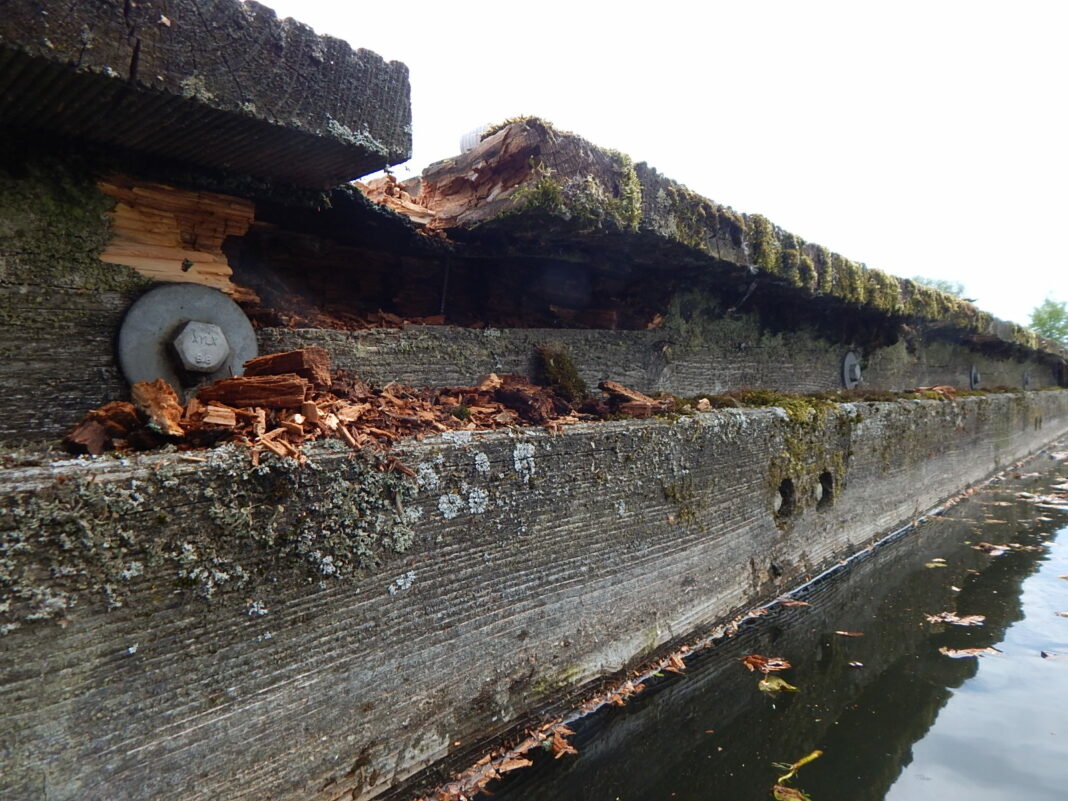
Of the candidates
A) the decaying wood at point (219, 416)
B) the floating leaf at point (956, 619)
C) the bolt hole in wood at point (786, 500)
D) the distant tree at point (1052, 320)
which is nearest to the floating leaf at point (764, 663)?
the bolt hole in wood at point (786, 500)

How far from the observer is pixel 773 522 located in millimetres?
3953

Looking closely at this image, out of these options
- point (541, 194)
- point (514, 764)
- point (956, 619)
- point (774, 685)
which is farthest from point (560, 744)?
point (956, 619)

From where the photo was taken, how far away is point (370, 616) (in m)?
1.98

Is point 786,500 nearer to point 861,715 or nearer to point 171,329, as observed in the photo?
point 861,715

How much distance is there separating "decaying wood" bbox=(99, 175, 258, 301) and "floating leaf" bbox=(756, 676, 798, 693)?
275cm

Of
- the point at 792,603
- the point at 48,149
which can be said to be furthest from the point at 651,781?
the point at 48,149

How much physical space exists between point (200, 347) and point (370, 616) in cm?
104

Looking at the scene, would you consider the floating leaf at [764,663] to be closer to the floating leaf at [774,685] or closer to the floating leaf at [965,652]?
the floating leaf at [774,685]

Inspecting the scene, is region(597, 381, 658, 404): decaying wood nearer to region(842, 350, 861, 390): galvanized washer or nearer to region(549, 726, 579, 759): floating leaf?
region(549, 726, 579, 759): floating leaf

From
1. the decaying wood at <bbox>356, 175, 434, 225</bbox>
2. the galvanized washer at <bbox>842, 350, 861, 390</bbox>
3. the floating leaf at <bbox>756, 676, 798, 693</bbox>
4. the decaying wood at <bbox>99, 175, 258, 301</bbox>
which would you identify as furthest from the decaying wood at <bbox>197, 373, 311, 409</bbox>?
the galvanized washer at <bbox>842, 350, 861, 390</bbox>

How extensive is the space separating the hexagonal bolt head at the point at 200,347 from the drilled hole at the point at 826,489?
3.91 meters

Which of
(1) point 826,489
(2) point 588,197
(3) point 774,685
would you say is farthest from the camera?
(1) point 826,489

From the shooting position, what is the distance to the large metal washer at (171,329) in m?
2.02

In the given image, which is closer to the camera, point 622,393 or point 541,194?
point 541,194
